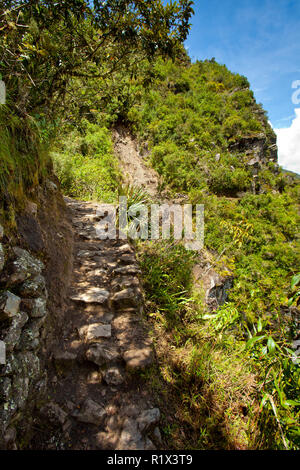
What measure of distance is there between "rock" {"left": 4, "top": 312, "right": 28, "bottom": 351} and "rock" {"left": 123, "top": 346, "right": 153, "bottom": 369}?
98 cm

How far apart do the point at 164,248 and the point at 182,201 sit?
5.27 meters

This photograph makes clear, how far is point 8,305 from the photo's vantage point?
1515 millimetres

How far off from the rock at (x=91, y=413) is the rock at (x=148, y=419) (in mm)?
280

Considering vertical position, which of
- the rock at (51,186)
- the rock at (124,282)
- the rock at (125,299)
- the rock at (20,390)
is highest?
the rock at (51,186)

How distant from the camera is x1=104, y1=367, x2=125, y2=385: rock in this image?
1928mm

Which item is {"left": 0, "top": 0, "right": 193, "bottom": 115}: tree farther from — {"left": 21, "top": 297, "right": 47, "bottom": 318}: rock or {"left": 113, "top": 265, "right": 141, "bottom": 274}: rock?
{"left": 113, "top": 265, "right": 141, "bottom": 274}: rock

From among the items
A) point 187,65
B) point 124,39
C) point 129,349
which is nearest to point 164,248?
point 129,349

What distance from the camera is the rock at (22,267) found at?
67.8 inches

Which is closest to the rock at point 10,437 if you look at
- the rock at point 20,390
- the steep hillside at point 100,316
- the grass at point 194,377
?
the steep hillside at point 100,316

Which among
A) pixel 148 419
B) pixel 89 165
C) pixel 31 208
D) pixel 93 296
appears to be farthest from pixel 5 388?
pixel 89 165

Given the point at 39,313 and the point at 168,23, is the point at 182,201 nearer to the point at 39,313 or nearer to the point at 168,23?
the point at 168,23

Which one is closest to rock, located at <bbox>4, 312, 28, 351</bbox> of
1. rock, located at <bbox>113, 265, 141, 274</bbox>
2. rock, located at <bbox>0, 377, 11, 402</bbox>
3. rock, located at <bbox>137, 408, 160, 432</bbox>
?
rock, located at <bbox>0, 377, 11, 402</bbox>

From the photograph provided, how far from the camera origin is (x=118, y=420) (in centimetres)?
171

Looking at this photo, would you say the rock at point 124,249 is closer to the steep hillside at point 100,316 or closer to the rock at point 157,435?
the steep hillside at point 100,316
